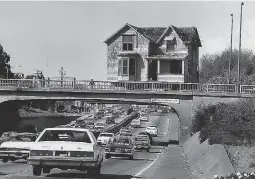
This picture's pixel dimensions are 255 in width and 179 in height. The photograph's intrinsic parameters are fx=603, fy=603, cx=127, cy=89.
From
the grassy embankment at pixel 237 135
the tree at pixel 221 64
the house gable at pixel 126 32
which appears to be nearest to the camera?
the grassy embankment at pixel 237 135

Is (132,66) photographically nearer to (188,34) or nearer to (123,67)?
(123,67)

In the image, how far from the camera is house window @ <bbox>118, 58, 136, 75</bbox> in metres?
74.4

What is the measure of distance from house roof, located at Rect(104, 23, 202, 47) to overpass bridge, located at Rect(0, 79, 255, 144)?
11.0m

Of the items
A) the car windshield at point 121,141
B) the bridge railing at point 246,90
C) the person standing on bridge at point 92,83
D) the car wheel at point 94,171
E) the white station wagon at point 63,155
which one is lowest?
the car windshield at point 121,141

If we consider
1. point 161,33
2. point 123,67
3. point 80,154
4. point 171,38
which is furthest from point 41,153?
point 161,33

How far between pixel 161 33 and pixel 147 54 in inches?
204

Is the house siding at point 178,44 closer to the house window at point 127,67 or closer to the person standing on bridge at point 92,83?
the house window at point 127,67

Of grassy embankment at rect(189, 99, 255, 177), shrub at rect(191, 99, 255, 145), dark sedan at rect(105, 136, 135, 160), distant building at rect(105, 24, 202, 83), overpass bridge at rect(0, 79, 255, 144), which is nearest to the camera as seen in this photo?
grassy embankment at rect(189, 99, 255, 177)

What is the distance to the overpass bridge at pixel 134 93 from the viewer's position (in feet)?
201

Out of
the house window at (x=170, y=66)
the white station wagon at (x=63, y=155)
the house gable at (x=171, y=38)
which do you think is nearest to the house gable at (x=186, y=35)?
the house gable at (x=171, y=38)

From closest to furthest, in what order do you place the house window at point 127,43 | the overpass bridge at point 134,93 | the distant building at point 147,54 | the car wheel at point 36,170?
the car wheel at point 36,170
the overpass bridge at point 134,93
the distant building at point 147,54
the house window at point 127,43

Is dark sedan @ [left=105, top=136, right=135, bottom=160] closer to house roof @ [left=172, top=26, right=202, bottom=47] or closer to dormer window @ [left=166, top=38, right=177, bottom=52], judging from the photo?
dormer window @ [left=166, top=38, right=177, bottom=52]

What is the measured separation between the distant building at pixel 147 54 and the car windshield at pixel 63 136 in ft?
178

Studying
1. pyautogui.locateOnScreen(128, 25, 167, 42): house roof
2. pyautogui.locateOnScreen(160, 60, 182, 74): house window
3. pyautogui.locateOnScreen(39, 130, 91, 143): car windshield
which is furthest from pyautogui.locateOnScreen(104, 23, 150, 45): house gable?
pyautogui.locateOnScreen(39, 130, 91, 143): car windshield
